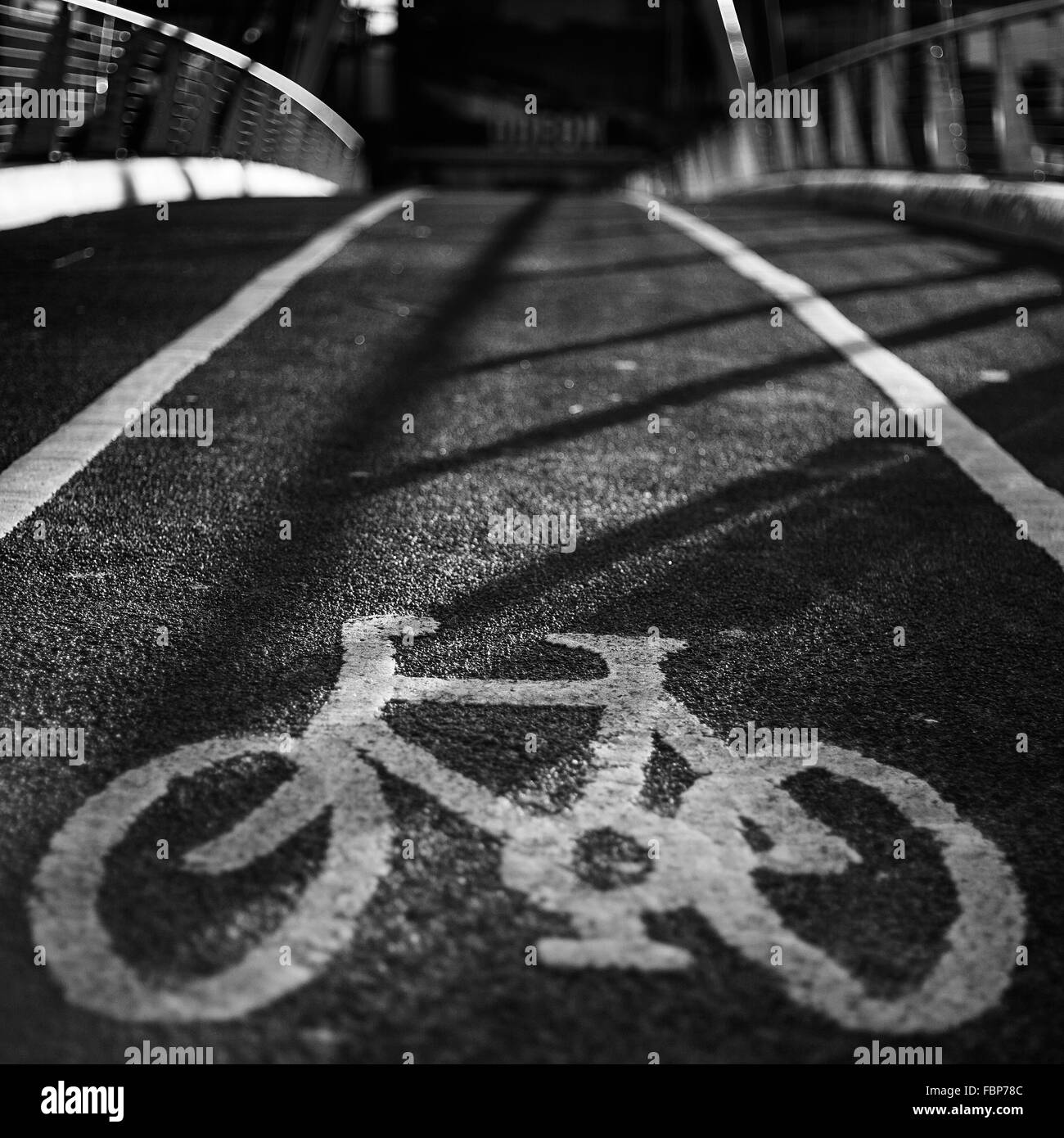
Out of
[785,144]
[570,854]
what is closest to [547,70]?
[785,144]

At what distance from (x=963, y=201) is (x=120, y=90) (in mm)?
7905

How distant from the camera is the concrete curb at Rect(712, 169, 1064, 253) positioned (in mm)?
11305

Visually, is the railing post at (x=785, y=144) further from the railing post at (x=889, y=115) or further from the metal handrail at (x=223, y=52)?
the metal handrail at (x=223, y=52)

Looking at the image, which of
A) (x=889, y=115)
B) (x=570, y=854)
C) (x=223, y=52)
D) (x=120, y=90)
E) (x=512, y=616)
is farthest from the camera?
(x=223, y=52)

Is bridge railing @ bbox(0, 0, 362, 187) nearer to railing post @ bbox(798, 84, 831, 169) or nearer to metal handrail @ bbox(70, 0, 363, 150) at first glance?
metal handrail @ bbox(70, 0, 363, 150)

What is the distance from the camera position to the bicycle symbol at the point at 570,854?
2111 mm

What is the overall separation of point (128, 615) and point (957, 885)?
6.64ft

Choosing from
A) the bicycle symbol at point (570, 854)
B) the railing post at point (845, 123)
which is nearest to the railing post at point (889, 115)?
the railing post at point (845, 123)

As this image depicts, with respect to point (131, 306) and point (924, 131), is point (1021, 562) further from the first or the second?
point (924, 131)

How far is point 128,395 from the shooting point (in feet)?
18.8

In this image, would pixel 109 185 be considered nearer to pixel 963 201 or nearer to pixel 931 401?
pixel 963 201

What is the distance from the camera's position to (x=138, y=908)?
→ 7.39 ft

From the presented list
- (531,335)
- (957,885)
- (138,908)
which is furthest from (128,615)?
(531,335)

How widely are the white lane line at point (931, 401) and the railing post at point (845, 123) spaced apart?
9038 millimetres
